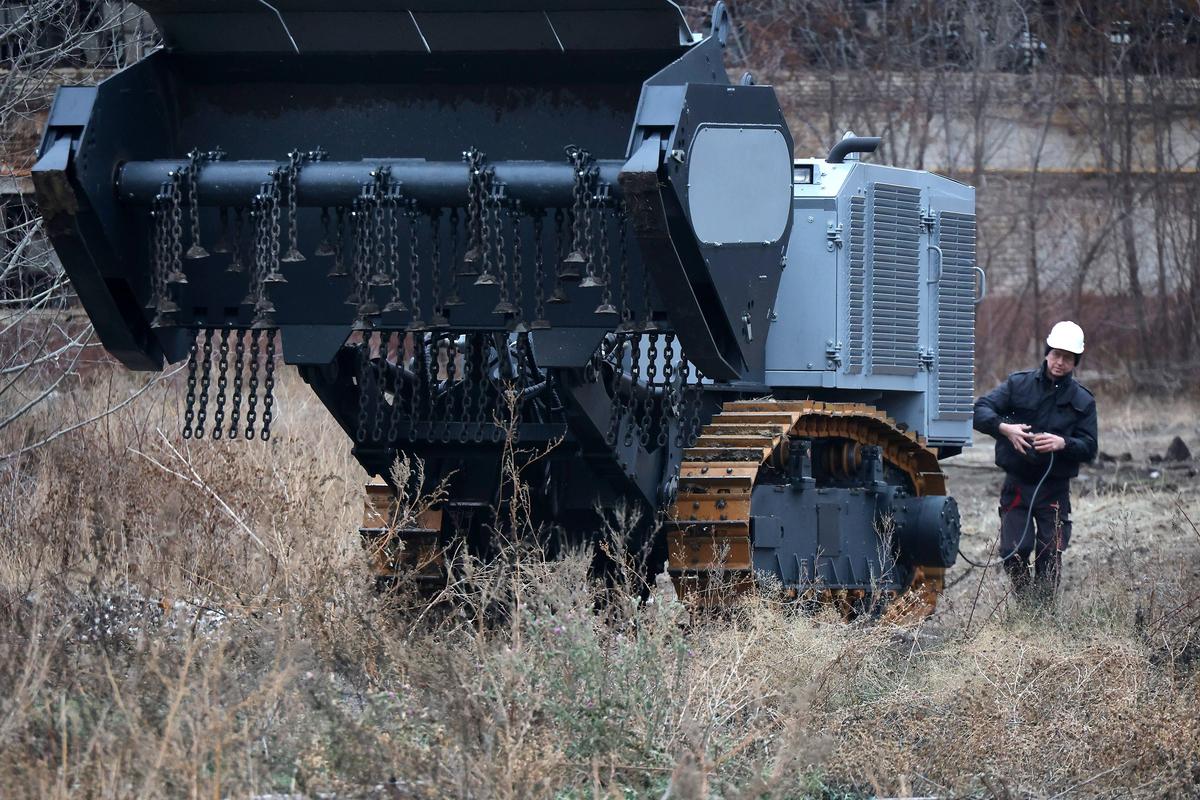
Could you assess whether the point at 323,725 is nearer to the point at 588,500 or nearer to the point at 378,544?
the point at 378,544

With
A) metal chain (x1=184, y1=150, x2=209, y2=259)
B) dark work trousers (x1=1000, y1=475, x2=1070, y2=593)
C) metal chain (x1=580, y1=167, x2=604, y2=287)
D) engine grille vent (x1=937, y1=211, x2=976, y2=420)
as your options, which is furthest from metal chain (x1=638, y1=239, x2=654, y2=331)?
dark work trousers (x1=1000, y1=475, x2=1070, y2=593)

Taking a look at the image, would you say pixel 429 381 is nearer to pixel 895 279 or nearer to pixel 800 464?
pixel 800 464

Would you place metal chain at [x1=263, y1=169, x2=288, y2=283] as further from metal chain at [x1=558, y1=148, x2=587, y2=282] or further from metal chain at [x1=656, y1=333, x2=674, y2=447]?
metal chain at [x1=656, y1=333, x2=674, y2=447]

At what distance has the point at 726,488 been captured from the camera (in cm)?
777

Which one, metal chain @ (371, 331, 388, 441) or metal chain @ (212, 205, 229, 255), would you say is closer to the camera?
metal chain @ (212, 205, 229, 255)

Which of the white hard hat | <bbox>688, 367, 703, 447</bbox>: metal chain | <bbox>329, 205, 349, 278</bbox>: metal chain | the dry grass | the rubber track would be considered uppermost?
<bbox>329, 205, 349, 278</bbox>: metal chain

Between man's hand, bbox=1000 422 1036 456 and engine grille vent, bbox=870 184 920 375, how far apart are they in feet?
2.15

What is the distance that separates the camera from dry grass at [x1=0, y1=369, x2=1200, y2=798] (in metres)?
4.52

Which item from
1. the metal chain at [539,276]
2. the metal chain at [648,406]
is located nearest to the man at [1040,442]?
the metal chain at [648,406]

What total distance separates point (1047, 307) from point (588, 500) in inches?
756

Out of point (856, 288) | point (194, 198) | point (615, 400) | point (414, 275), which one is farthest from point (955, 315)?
point (194, 198)

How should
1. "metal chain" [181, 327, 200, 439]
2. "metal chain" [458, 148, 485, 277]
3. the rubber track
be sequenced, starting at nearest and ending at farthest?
"metal chain" [458, 148, 485, 277], "metal chain" [181, 327, 200, 439], the rubber track

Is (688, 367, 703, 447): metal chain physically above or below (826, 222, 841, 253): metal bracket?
below

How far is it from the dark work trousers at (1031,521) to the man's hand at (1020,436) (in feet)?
1.07
